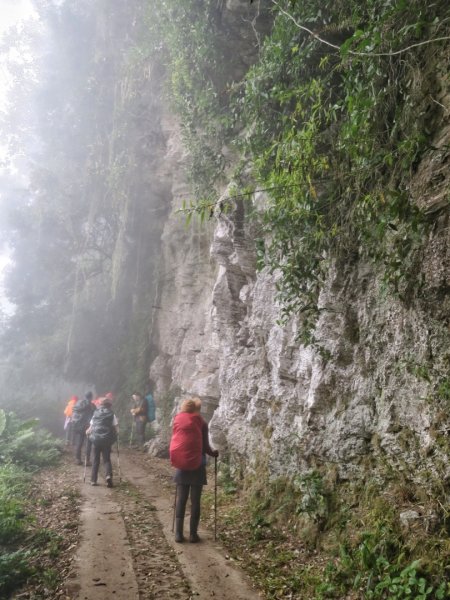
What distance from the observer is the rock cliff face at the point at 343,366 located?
4.35m

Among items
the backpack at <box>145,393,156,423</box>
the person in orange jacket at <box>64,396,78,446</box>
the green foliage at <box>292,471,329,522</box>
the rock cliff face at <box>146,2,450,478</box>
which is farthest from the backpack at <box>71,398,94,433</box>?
the green foliage at <box>292,471,329,522</box>

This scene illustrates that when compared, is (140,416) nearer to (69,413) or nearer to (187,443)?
(69,413)

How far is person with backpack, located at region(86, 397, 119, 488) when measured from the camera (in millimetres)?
8852

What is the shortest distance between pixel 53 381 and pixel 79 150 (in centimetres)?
1302

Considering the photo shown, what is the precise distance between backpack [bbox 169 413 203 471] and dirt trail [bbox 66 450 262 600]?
3.38 ft

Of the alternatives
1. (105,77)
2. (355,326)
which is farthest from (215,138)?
(105,77)

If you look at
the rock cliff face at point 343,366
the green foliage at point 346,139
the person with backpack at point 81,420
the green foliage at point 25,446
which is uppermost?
the green foliage at point 346,139

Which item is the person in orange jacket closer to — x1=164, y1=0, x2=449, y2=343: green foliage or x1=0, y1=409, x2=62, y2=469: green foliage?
x1=0, y1=409, x2=62, y2=469: green foliage

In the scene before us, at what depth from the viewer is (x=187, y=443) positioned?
19.4ft

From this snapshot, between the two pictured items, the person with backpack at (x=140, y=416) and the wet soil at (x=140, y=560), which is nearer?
the wet soil at (x=140, y=560)

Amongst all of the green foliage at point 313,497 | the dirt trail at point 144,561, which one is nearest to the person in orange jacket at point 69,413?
the dirt trail at point 144,561

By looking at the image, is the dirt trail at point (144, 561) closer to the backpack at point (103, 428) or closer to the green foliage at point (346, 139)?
the backpack at point (103, 428)

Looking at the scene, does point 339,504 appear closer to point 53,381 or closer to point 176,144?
point 176,144

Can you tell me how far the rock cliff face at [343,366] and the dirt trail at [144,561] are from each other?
5.94ft
